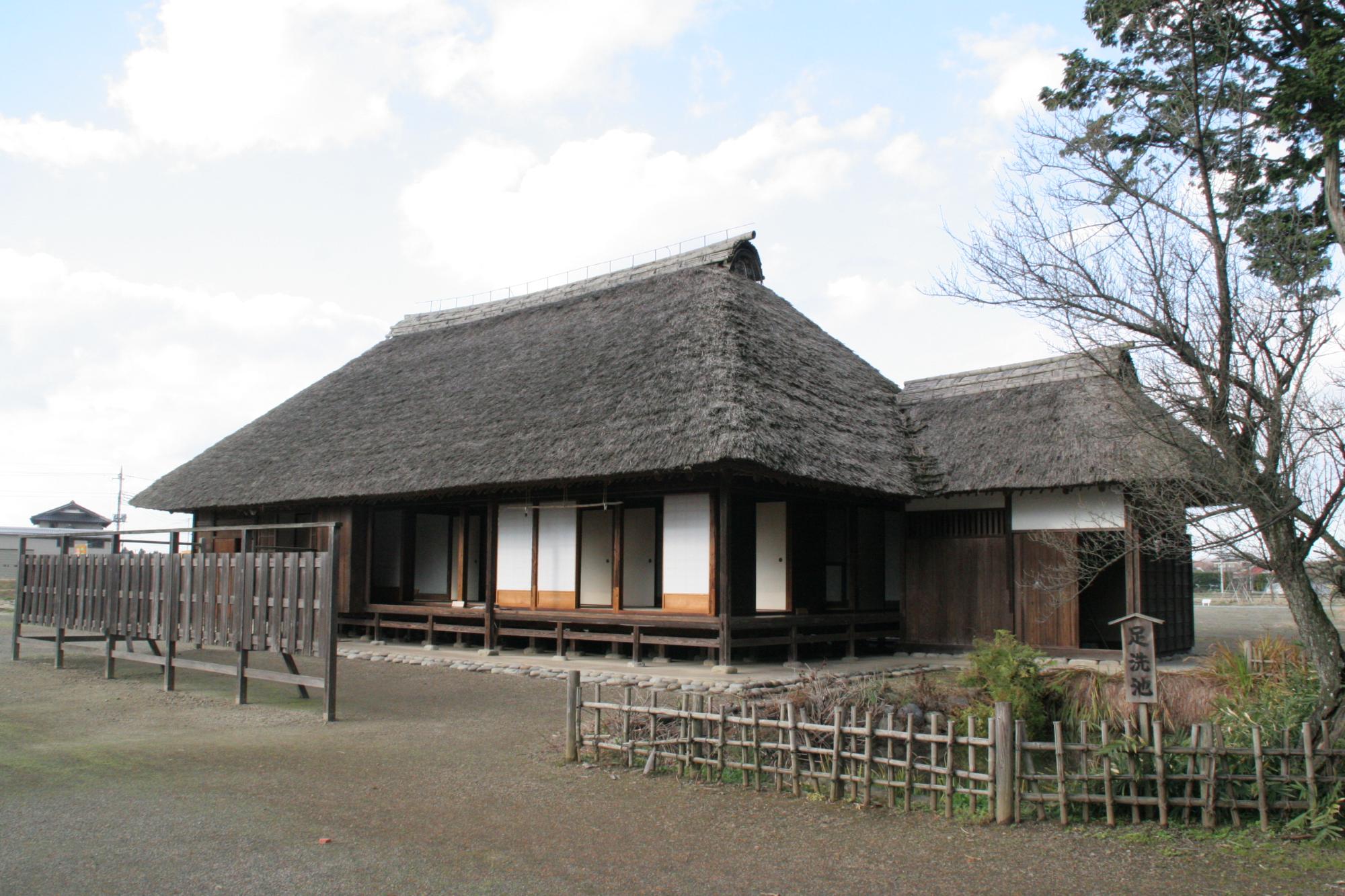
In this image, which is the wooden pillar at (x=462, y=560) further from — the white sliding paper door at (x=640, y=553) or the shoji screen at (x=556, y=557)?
the white sliding paper door at (x=640, y=553)

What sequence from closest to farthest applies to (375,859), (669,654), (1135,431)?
1. (375,859)
2. (1135,431)
3. (669,654)

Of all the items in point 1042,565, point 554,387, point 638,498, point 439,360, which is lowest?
point 1042,565

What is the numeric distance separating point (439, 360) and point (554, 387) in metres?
4.60

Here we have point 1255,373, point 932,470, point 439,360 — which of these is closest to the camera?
point 1255,373

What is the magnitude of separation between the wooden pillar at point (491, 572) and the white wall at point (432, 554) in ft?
11.5

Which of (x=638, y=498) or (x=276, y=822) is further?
(x=638, y=498)

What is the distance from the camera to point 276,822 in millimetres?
5273

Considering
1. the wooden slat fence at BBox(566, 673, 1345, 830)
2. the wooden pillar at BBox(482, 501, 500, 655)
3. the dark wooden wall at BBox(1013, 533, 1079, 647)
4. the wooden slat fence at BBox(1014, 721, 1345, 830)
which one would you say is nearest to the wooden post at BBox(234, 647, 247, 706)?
the wooden pillar at BBox(482, 501, 500, 655)

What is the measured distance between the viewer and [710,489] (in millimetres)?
11844

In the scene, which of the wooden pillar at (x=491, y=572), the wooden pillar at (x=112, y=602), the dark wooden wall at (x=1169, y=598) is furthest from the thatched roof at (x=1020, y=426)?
the wooden pillar at (x=112, y=602)

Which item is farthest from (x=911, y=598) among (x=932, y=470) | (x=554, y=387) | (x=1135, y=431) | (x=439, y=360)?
(x=439, y=360)

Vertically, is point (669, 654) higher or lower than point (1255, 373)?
lower

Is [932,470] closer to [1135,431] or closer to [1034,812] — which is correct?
[1135,431]

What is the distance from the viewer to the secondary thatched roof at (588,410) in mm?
11922
